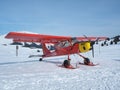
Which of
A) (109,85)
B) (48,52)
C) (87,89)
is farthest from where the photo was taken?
(48,52)

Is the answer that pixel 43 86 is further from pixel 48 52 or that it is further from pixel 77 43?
pixel 48 52

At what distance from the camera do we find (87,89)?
620cm

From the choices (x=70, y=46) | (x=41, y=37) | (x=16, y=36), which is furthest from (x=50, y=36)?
A: (x=16, y=36)

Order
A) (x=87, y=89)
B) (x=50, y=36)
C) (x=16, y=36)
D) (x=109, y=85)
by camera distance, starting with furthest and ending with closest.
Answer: (x=50, y=36)
(x=16, y=36)
(x=109, y=85)
(x=87, y=89)

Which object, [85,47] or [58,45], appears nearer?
[85,47]

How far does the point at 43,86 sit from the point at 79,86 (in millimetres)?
1345

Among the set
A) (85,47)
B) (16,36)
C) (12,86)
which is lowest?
(12,86)

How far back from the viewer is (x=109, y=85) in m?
6.61

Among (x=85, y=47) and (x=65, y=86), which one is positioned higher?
(x=85, y=47)

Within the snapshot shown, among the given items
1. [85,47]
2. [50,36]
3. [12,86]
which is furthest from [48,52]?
[12,86]

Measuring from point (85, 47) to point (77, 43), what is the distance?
70cm

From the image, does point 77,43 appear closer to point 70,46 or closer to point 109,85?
point 70,46

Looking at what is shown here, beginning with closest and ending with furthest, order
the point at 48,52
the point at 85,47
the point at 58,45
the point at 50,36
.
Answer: the point at 85,47 < the point at 50,36 < the point at 58,45 < the point at 48,52

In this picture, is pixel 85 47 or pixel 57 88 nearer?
pixel 57 88
